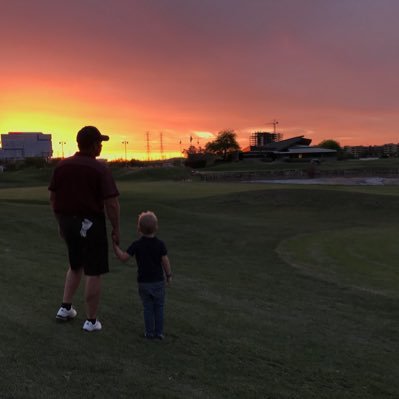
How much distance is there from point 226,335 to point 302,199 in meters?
27.5

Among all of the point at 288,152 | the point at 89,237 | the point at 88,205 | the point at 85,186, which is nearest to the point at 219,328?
the point at 89,237

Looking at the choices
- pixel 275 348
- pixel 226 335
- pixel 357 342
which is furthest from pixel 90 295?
pixel 357 342

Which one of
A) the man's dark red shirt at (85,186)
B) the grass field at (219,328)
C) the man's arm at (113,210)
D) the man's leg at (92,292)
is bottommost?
the grass field at (219,328)

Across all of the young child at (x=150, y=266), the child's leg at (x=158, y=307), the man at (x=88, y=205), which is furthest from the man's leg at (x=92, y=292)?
the child's leg at (x=158, y=307)

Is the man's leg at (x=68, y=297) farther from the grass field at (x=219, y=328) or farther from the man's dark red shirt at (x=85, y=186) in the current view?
the man's dark red shirt at (x=85, y=186)

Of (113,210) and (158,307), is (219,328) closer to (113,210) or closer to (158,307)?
(158,307)

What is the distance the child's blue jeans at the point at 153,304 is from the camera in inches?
223

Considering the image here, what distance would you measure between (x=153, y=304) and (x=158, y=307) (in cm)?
7

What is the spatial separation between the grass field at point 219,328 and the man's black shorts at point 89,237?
79cm

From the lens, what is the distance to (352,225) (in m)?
24.1

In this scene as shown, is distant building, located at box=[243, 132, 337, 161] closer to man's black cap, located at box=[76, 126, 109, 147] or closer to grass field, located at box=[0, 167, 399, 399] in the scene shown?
grass field, located at box=[0, 167, 399, 399]

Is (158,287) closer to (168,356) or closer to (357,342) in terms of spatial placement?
(168,356)

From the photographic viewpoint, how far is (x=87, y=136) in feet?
18.7

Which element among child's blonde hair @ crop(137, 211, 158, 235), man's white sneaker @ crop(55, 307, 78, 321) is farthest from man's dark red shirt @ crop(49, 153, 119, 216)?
man's white sneaker @ crop(55, 307, 78, 321)
